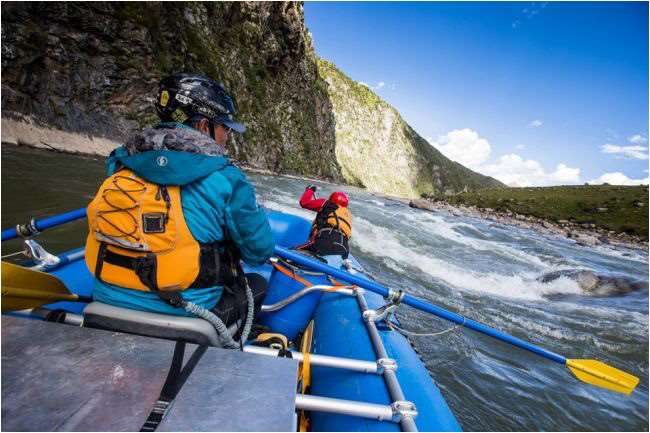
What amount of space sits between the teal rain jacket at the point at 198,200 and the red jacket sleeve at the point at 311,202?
13.7 ft

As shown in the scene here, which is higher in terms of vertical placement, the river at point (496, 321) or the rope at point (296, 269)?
the rope at point (296, 269)

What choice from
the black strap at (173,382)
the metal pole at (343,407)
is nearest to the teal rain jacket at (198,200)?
the black strap at (173,382)

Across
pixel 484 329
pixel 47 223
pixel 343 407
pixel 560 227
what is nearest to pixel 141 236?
pixel 343 407

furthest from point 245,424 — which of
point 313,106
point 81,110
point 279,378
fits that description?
point 313,106

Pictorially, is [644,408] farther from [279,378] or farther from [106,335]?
[106,335]

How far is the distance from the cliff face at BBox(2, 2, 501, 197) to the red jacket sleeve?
17713 millimetres

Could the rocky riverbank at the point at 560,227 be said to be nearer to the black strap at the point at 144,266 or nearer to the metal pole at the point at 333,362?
the metal pole at the point at 333,362

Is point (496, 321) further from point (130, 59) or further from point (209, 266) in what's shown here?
point (130, 59)

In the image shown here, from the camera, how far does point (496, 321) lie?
6340 mm

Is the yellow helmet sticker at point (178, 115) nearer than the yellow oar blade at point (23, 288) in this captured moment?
No

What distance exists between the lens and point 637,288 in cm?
1040

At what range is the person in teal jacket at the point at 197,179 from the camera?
5.46 feet

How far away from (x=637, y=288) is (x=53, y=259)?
1457cm

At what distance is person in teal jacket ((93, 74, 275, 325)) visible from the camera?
1.66 m
